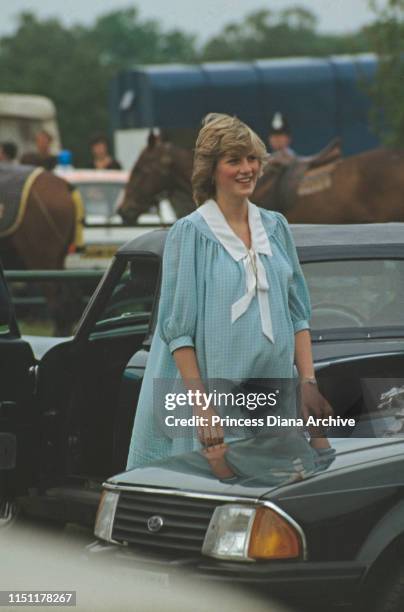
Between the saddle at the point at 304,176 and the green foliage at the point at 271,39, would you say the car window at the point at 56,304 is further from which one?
the green foliage at the point at 271,39

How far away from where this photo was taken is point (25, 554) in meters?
7.65

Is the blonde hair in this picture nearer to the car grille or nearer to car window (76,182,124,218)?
the car grille

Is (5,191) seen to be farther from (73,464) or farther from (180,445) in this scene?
(180,445)

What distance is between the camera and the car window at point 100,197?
23.0 metres

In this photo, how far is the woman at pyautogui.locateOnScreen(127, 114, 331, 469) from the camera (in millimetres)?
5621

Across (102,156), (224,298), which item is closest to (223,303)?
(224,298)

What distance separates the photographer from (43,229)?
18.7 m

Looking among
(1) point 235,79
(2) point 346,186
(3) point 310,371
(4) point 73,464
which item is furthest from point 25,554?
(1) point 235,79

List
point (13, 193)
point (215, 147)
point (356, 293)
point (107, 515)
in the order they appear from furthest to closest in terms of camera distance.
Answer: point (13, 193), point (356, 293), point (215, 147), point (107, 515)

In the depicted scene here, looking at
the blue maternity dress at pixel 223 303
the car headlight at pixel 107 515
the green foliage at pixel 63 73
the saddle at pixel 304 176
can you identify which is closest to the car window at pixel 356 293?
the blue maternity dress at pixel 223 303

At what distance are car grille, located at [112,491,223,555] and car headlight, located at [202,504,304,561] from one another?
0.07 meters

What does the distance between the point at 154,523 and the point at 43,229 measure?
1351 cm

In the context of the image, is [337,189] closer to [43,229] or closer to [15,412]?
[43,229]

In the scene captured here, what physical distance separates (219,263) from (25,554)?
8.03 feet
